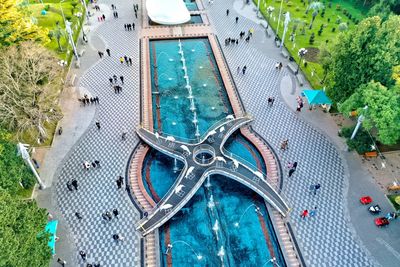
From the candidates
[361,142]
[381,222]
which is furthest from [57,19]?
[381,222]

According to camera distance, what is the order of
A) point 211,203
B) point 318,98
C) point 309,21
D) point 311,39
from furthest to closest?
point 309,21
point 311,39
point 318,98
point 211,203

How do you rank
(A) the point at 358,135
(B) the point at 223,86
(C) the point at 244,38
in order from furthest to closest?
(C) the point at 244,38 → (B) the point at 223,86 → (A) the point at 358,135

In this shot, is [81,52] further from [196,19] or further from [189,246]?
[189,246]

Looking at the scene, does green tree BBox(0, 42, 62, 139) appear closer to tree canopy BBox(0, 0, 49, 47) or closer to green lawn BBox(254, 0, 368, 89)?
tree canopy BBox(0, 0, 49, 47)

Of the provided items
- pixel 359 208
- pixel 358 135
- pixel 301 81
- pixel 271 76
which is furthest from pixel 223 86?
pixel 359 208

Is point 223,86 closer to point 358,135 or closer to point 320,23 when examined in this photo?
point 358,135

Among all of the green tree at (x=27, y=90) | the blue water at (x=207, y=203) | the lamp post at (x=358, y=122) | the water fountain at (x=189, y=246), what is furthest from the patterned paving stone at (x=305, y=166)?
the green tree at (x=27, y=90)
